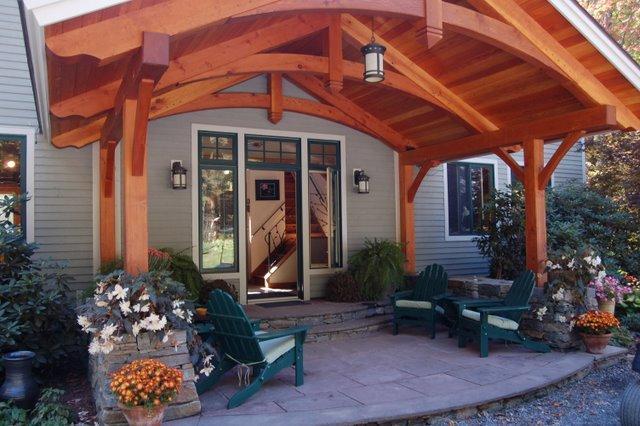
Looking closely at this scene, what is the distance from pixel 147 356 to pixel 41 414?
0.87 meters

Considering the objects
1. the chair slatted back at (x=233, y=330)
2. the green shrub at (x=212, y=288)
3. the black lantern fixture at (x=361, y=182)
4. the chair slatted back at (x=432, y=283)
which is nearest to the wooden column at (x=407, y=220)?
the black lantern fixture at (x=361, y=182)

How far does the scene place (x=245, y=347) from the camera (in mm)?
4152

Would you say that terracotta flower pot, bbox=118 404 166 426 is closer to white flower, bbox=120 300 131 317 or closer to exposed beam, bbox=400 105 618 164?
white flower, bbox=120 300 131 317

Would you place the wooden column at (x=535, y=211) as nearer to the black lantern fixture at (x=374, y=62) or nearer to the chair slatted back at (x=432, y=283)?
the chair slatted back at (x=432, y=283)

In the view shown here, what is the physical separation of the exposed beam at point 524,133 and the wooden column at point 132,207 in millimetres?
4351

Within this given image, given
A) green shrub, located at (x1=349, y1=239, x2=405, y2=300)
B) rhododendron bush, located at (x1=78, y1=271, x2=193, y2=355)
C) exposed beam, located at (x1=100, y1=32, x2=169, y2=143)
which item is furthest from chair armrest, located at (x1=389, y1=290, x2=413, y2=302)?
exposed beam, located at (x1=100, y1=32, x2=169, y2=143)

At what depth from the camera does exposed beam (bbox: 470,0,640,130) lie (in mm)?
5207

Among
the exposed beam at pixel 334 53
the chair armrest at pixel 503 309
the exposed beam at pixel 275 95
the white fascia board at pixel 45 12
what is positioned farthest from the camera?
the exposed beam at pixel 275 95

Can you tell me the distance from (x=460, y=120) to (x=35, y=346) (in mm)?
5312

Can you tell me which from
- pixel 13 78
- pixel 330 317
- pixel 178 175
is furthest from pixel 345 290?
pixel 13 78

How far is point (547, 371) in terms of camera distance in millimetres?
4801

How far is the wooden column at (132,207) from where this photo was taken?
13.0 ft

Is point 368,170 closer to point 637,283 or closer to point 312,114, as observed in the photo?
point 312,114

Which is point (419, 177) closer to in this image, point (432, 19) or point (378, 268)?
point (378, 268)
